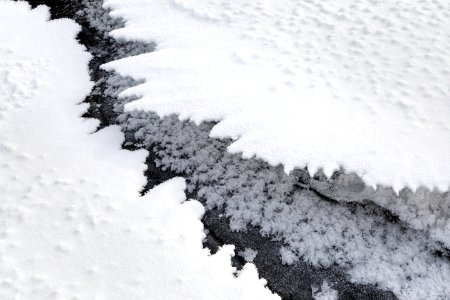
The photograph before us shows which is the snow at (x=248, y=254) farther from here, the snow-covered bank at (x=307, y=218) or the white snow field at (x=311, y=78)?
the white snow field at (x=311, y=78)

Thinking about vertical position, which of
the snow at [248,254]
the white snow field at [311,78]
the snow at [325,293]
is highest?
the white snow field at [311,78]

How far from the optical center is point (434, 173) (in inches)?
33.9

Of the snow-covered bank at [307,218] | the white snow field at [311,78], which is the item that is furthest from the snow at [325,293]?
the white snow field at [311,78]

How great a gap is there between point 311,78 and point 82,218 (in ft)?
1.89

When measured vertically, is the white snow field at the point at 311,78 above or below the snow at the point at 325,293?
above

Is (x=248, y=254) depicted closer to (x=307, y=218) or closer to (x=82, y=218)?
(x=307, y=218)

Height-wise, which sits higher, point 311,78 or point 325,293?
point 311,78

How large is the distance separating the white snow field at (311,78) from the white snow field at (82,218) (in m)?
0.16

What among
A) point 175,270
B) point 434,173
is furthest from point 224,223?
point 434,173

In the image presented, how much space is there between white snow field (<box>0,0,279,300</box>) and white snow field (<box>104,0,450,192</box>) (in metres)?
0.16

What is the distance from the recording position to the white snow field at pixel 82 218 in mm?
792

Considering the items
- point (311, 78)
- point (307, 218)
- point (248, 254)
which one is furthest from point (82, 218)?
point (311, 78)

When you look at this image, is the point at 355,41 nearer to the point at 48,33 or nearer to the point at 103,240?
the point at 103,240

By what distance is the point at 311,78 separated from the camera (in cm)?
102
